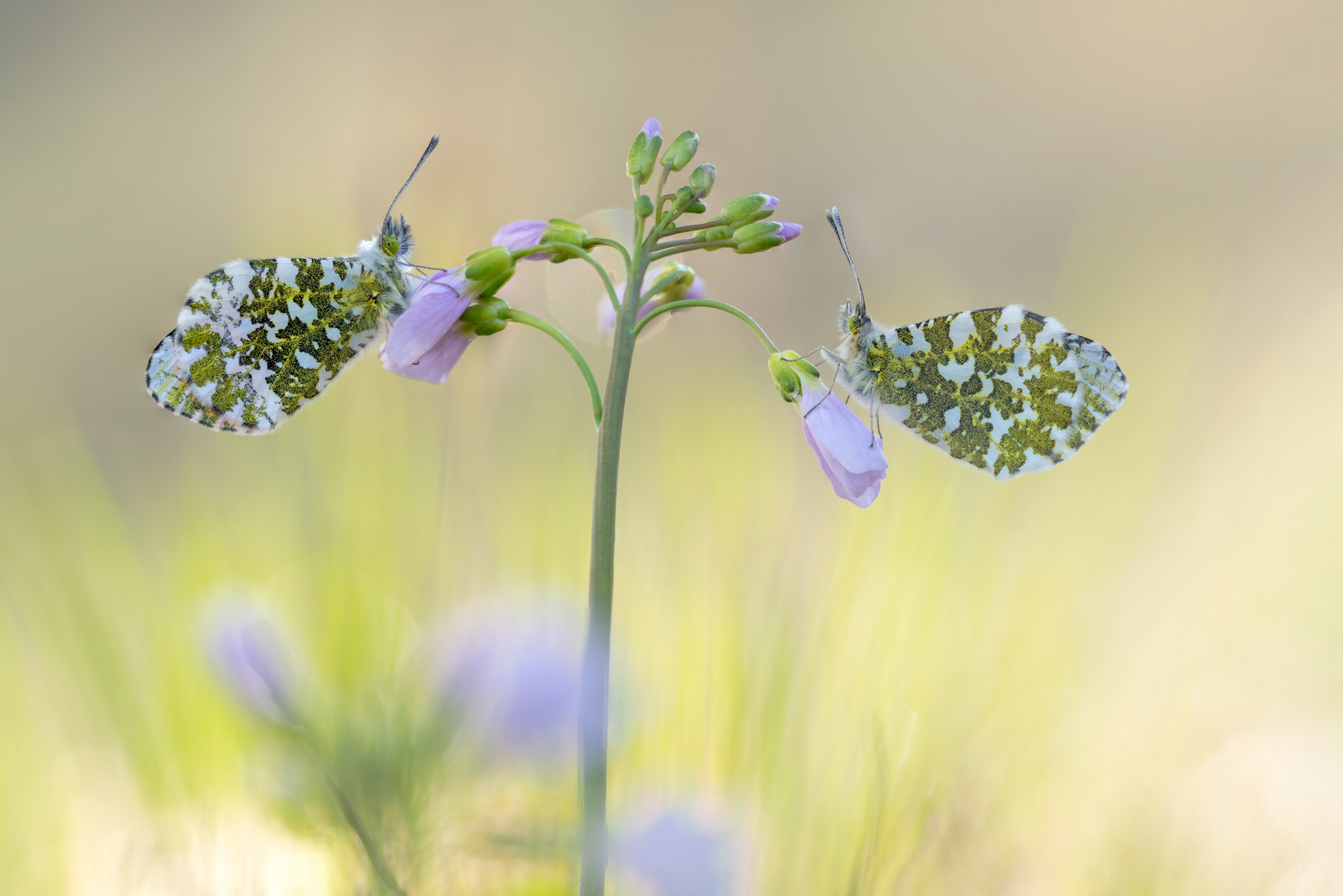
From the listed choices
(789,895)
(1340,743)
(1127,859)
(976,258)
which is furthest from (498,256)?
(976,258)

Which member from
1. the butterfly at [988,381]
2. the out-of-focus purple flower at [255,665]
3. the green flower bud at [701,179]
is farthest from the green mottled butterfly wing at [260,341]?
the butterfly at [988,381]

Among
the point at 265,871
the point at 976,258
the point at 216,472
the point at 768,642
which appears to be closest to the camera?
the point at 265,871

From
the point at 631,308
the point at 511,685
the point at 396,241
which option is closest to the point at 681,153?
the point at 631,308

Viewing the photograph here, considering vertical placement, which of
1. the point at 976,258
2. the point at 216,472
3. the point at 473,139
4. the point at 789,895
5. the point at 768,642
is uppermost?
the point at 976,258

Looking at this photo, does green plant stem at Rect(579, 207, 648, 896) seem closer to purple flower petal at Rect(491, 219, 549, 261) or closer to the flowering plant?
the flowering plant

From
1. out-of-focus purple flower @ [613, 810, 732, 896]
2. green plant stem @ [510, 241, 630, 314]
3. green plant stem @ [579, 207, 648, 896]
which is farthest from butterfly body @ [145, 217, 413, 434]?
out-of-focus purple flower @ [613, 810, 732, 896]

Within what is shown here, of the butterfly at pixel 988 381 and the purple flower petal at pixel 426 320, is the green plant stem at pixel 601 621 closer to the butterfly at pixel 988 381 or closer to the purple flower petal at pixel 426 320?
the purple flower petal at pixel 426 320

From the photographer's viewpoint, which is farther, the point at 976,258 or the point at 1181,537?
the point at 976,258

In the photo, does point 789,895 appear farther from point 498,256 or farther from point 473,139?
point 473,139
